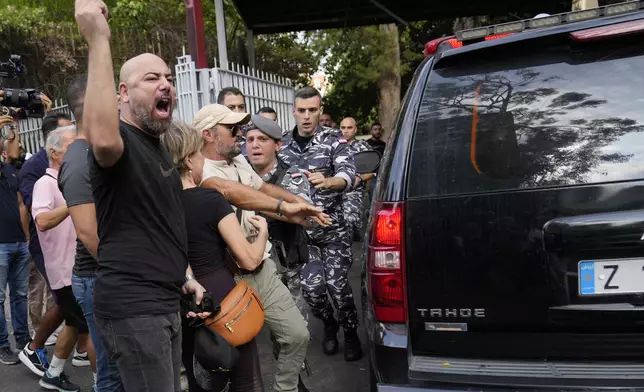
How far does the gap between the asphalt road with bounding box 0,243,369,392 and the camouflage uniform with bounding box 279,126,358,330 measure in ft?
1.03

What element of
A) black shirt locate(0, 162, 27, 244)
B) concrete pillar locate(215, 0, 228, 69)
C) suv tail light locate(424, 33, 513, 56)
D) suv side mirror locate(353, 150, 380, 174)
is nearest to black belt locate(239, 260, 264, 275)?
suv side mirror locate(353, 150, 380, 174)

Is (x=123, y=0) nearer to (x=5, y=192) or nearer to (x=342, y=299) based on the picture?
(x=5, y=192)

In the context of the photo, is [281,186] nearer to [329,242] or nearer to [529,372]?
[329,242]

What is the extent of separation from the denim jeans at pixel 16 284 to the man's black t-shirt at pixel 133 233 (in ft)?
11.1

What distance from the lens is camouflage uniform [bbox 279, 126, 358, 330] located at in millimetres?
4613

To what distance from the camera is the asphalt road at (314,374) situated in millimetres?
4211

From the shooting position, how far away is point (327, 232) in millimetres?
4656

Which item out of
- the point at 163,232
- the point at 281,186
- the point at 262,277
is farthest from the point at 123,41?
the point at 163,232

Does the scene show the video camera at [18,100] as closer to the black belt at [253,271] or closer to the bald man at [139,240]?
the black belt at [253,271]

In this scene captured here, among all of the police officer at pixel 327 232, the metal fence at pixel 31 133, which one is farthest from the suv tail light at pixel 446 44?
the metal fence at pixel 31 133

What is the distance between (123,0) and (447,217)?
13137 millimetres

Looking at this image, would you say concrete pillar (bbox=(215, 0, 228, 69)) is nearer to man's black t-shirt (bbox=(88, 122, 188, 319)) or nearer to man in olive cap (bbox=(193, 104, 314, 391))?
man in olive cap (bbox=(193, 104, 314, 391))

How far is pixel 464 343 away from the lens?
234cm

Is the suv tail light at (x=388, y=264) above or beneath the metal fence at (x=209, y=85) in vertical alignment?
beneath
